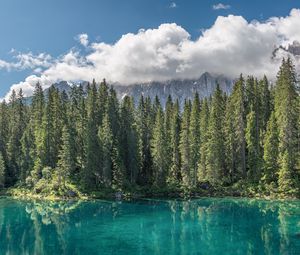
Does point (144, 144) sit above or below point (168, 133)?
below

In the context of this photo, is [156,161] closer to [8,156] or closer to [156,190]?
[156,190]

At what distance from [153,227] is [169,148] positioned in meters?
39.7

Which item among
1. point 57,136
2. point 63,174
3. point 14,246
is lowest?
point 14,246

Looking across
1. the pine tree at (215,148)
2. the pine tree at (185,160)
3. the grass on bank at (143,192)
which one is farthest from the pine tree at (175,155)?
the pine tree at (215,148)

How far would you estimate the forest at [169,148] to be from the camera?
67312mm

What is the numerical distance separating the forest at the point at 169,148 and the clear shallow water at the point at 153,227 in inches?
356

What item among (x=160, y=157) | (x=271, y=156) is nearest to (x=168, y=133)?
(x=160, y=157)

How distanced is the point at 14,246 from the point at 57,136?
48.2 metres

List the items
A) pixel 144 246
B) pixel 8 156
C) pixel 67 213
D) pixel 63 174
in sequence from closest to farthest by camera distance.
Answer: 1. pixel 144 246
2. pixel 67 213
3. pixel 63 174
4. pixel 8 156

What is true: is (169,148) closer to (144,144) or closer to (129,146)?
(144,144)

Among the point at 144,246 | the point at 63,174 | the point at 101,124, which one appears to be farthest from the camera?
the point at 101,124

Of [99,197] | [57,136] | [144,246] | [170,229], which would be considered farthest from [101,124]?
[144,246]

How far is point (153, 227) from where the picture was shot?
42.8 meters

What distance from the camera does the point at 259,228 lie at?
4028 centimetres
